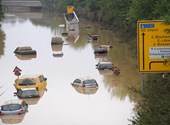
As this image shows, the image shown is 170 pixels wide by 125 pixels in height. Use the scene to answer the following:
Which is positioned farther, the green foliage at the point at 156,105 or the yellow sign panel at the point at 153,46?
the yellow sign panel at the point at 153,46

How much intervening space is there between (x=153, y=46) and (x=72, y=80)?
2664 centimetres

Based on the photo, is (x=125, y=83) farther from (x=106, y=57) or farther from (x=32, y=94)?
(x=106, y=57)

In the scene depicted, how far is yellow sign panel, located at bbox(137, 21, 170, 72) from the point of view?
46.8 feet

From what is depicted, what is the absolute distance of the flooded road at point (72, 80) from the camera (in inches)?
1122

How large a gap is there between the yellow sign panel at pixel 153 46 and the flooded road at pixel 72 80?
12.5 metres

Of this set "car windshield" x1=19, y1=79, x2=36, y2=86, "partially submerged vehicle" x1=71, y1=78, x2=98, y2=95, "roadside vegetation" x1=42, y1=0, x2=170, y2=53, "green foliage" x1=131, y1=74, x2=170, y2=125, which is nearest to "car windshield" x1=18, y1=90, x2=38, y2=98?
"car windshield" x1=19, y1=79, x2=36, y2=86

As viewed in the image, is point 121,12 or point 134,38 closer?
point 134,38

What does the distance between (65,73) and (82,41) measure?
31.2 metres

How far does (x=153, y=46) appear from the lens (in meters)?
14.6

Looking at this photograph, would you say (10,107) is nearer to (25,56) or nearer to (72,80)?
(72,80)

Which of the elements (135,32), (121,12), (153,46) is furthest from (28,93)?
(121,12)

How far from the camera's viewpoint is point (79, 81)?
38031mm

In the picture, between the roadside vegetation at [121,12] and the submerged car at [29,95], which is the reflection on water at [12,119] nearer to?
the submerged car at [29,95]

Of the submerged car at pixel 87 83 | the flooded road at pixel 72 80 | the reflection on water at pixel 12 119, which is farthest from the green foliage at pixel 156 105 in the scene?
the submerged car at pixel 87 83
